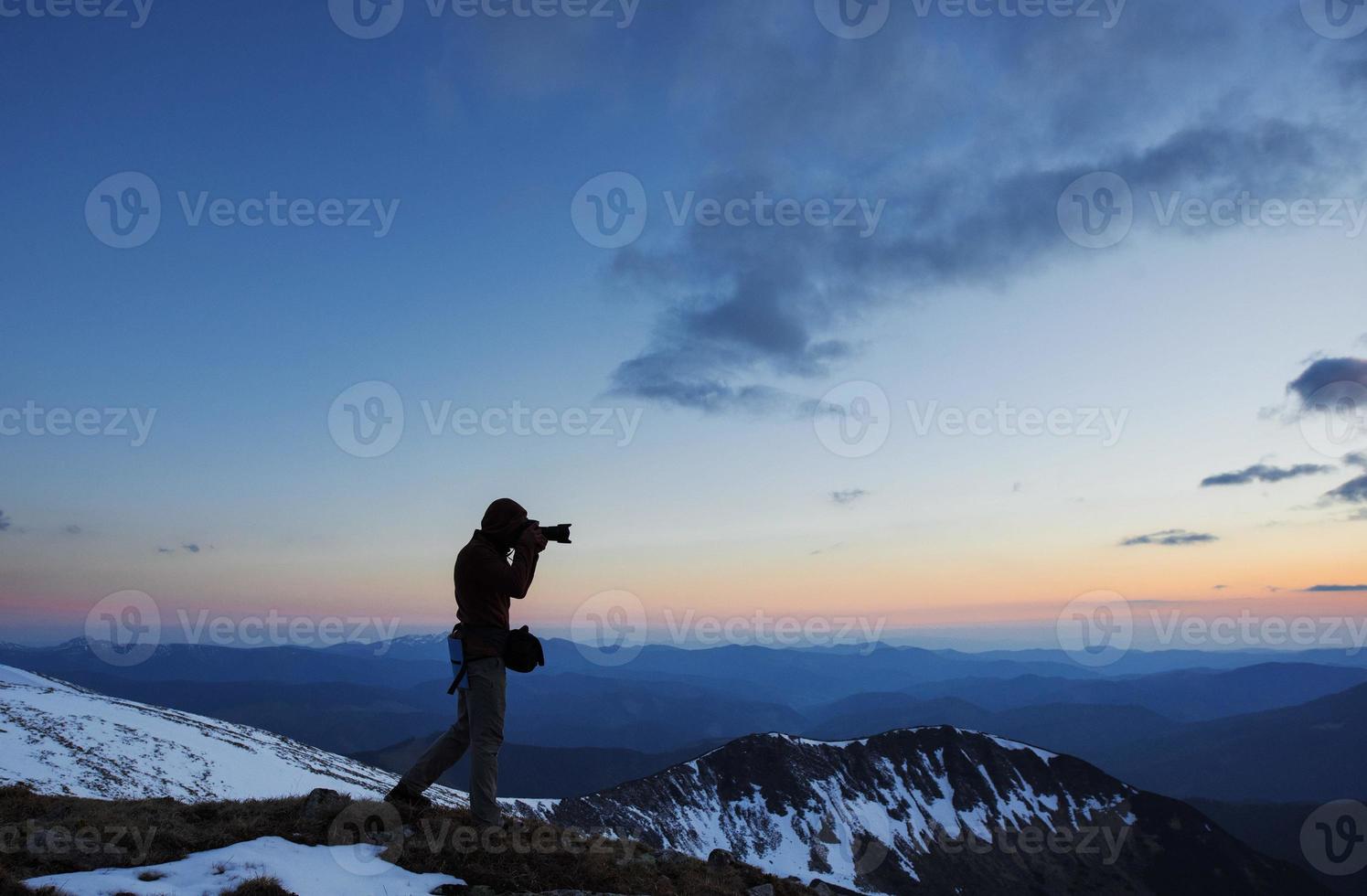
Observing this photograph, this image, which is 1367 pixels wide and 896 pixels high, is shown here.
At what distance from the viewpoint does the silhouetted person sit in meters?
9.80

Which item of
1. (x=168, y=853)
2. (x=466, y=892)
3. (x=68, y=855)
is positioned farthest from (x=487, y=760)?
(x=68, y=855)

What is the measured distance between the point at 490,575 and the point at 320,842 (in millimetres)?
3810

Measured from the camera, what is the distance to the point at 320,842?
29.5 feet

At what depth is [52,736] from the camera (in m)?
53.1

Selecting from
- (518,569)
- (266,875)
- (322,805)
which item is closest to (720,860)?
(322,805)

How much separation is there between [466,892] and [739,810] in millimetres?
119082

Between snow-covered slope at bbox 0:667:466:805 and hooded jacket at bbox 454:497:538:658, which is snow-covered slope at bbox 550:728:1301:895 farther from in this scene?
hooded jacket at bbox 454:497:538:658

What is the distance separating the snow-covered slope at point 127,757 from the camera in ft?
145

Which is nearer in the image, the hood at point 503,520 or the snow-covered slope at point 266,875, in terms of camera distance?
the snow-covered slope at point 266,875

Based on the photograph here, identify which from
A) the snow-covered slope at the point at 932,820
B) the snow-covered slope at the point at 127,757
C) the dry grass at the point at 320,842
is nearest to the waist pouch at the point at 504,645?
the dry grass at the point at 320,842

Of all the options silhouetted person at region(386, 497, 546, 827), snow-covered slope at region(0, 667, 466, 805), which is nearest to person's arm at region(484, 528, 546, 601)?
silhouetted person at region(386, 497, 546, 827)

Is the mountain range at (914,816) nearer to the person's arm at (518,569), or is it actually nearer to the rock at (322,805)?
the rock at (322,805)

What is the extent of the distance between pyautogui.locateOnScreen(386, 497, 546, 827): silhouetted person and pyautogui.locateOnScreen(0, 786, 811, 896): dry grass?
75 cm

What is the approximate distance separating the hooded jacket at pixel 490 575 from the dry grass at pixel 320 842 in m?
2.44
